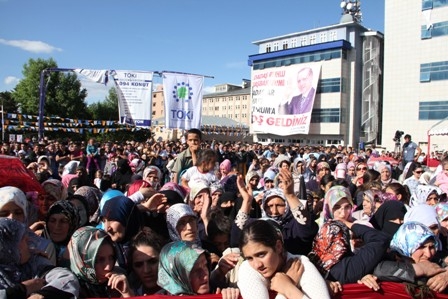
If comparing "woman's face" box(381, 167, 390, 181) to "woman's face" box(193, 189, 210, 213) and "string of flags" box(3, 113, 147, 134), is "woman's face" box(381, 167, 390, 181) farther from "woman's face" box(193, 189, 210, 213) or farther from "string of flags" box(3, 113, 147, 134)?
"string of flags" box(3, 113, 147, 134)

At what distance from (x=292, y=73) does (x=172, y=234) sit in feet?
156

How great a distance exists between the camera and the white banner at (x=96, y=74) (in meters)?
11.0

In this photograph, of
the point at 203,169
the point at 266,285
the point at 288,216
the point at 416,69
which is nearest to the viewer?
the point at 266,285

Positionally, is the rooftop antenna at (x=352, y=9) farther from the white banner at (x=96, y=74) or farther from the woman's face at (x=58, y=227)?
the woman's face at (x=58, y=227)

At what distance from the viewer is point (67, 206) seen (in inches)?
128

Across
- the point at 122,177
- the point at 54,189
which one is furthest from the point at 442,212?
the point at 122,177

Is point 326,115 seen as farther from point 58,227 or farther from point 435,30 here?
point 58,227

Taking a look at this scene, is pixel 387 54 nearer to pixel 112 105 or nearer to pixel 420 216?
pixel 420 216

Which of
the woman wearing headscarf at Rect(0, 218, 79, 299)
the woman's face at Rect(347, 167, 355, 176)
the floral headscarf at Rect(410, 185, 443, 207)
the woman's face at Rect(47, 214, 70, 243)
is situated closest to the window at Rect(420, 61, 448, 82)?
the woman's face at Rect(347, 167, 355, 176)

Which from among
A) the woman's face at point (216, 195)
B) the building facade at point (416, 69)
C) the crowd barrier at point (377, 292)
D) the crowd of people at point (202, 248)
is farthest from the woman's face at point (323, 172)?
the building facade at point (416, 69)

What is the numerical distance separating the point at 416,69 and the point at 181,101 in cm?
3436

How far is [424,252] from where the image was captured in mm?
2797

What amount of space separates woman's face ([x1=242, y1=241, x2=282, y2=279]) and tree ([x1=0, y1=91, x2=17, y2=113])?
1983 inches

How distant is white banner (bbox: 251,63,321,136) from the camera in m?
47.3
